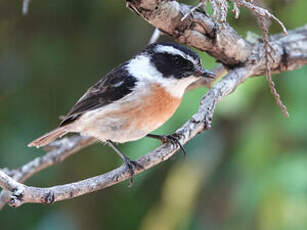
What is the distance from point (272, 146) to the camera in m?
4.36

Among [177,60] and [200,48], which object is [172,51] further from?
[200,48]

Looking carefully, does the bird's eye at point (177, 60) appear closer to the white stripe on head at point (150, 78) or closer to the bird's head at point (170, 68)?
the bird's head at point (170, 68)

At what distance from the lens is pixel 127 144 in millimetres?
4867

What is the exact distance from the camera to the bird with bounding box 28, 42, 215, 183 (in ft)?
11.7

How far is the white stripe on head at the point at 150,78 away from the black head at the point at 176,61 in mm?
29

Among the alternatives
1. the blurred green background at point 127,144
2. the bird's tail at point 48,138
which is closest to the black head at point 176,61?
the blurred green background at point 127,144

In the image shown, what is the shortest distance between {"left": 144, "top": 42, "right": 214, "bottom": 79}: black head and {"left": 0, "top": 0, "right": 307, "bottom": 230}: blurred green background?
570 mm

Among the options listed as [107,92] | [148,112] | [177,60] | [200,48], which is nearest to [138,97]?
[148,112]

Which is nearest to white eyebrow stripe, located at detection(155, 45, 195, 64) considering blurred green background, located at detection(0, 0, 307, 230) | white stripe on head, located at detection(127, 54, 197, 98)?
white stripe on head, located at detection(127, 54, 197, 98)

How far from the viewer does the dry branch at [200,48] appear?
2.64 meters

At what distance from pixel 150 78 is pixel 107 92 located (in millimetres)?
299

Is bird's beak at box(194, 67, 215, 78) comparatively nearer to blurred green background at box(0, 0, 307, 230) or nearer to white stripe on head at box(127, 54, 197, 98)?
white stripe on head at box(127, 54, 197, 98)

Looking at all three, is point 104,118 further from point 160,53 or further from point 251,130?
point 251,130

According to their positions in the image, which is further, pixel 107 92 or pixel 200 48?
pixel 107 92
